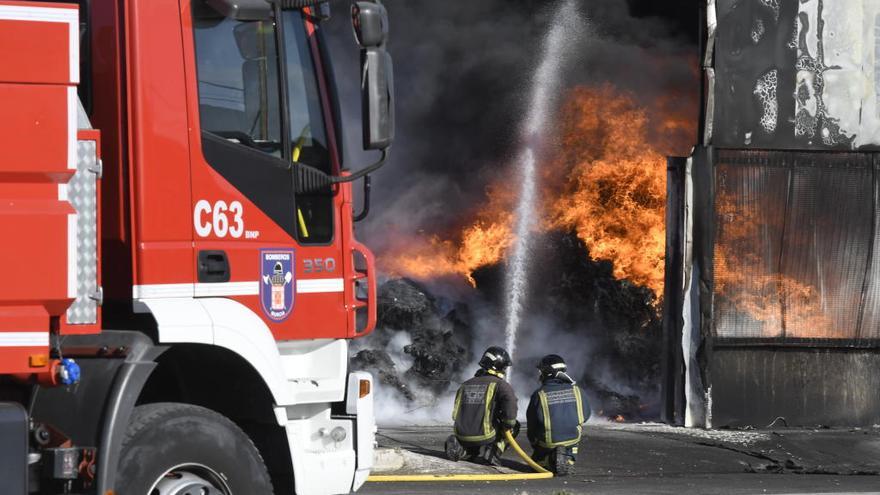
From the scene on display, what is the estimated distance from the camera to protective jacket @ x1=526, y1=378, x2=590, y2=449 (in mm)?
11328

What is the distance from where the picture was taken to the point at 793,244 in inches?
570

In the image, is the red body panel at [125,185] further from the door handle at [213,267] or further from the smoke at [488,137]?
the smoke at [488,137]

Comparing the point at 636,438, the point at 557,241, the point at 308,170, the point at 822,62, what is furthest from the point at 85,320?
the point at 557,241

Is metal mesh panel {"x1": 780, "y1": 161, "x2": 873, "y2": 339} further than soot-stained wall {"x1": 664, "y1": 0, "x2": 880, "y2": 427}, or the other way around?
metal mesh panel {"x1": 780, "y1": 161, "x2": 873, "y2": 339}

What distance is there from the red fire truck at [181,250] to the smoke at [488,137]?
26.2 feet

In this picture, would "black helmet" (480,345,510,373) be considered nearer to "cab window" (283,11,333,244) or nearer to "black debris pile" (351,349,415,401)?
"black debris pile" (351,349,415,401)

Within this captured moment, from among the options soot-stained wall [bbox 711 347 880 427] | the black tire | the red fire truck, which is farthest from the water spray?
the black tire

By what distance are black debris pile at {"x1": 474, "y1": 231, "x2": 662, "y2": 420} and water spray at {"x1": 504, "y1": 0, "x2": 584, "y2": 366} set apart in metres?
0.13

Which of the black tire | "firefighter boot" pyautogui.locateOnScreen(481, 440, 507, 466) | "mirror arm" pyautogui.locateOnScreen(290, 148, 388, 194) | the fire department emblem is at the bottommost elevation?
"firefighter boot" pyautogui.locateOnScreen(481, 440, 507, 466)

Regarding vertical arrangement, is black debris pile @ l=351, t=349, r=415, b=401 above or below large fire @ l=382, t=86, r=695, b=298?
below

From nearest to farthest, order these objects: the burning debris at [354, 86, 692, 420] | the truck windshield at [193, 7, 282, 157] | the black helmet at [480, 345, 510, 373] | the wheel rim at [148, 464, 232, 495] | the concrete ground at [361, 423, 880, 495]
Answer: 1. the wheel rim at [148, 464, 232, 495]
2. the truck windshield at [193, 7, 282, 157]
3. the concrete ground at [361, 423, 880, 495]
4. the black helmet at [480, 345, 510, 373]
5. the burning debris at [354, 86, 692, 420]

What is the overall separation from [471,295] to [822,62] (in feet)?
17.1

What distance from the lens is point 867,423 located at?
14.7 metres

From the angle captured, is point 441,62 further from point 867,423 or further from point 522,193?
point 867,423
